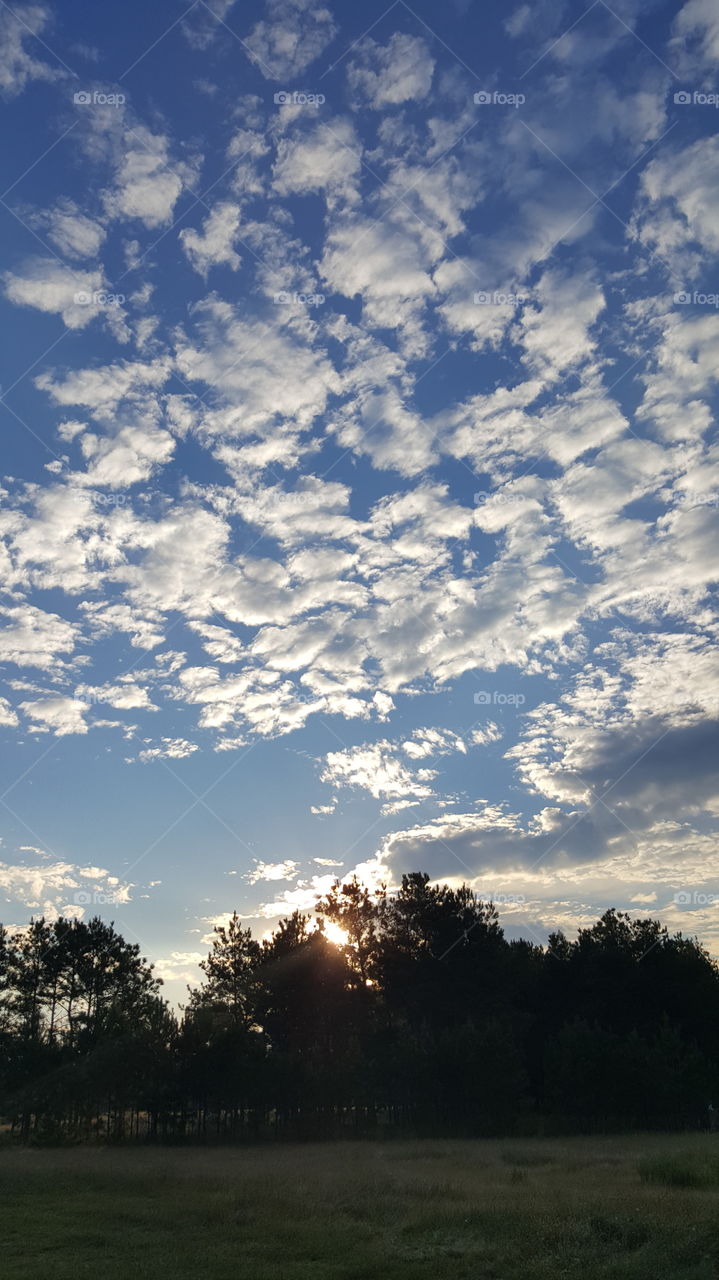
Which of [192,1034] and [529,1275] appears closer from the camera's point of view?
[529,1275]

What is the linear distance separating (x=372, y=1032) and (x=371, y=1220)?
48.3m

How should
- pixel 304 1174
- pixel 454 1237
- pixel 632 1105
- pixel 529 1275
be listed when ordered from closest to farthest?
pixel 529 1275, pixel 454 1237, pixel 304 1174, pixel 632 1105

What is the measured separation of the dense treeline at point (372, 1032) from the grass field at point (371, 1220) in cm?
2179

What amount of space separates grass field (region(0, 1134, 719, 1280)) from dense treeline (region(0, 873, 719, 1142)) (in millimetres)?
21787

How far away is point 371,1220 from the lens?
2161 centimetres

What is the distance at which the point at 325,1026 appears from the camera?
69.2 metres

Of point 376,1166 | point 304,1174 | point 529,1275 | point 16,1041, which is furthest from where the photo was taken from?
point 16,1041

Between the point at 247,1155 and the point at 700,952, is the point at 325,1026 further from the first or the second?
the point at 700,952

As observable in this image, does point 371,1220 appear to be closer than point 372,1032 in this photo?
Yes

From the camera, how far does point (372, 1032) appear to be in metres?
67.0

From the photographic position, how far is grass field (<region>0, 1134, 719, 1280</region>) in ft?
53.7

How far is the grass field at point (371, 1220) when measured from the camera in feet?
53.7

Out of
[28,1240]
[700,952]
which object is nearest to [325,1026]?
[700,952]

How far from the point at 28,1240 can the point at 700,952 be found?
66.2m
